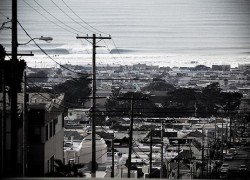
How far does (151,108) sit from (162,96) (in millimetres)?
392

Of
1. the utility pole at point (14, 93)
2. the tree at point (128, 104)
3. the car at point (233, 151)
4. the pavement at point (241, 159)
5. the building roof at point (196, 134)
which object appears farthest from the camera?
the building roof at point (196, 134)

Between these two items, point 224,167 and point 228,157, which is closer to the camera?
point 224,167

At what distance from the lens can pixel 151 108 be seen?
7516mm

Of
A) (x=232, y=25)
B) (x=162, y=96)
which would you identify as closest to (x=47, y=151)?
(x=162, y=96)

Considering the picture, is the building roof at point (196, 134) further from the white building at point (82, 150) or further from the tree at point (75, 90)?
the tree at point (75, 90)

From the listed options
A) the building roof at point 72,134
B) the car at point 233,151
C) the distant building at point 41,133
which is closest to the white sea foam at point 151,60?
the distant building at point 41,133

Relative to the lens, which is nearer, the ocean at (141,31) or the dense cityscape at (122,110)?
the dense cityscape at (122,110)

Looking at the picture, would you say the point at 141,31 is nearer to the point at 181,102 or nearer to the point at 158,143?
the point at 181,102

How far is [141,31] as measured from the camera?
823 cm

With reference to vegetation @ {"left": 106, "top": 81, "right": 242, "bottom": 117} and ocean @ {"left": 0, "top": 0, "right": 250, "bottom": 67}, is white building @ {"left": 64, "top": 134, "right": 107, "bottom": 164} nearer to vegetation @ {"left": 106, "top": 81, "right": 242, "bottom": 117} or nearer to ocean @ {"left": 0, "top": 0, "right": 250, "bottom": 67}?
vegetation @ {"left": 106, "top": 81, "right": 242, "bottom": 117}

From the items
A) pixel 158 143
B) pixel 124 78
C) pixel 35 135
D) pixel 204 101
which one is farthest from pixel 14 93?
pixel 158 143

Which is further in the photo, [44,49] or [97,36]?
[97,36]

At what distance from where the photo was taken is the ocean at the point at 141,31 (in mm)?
6719

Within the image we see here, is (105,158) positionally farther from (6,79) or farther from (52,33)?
(6,79)
